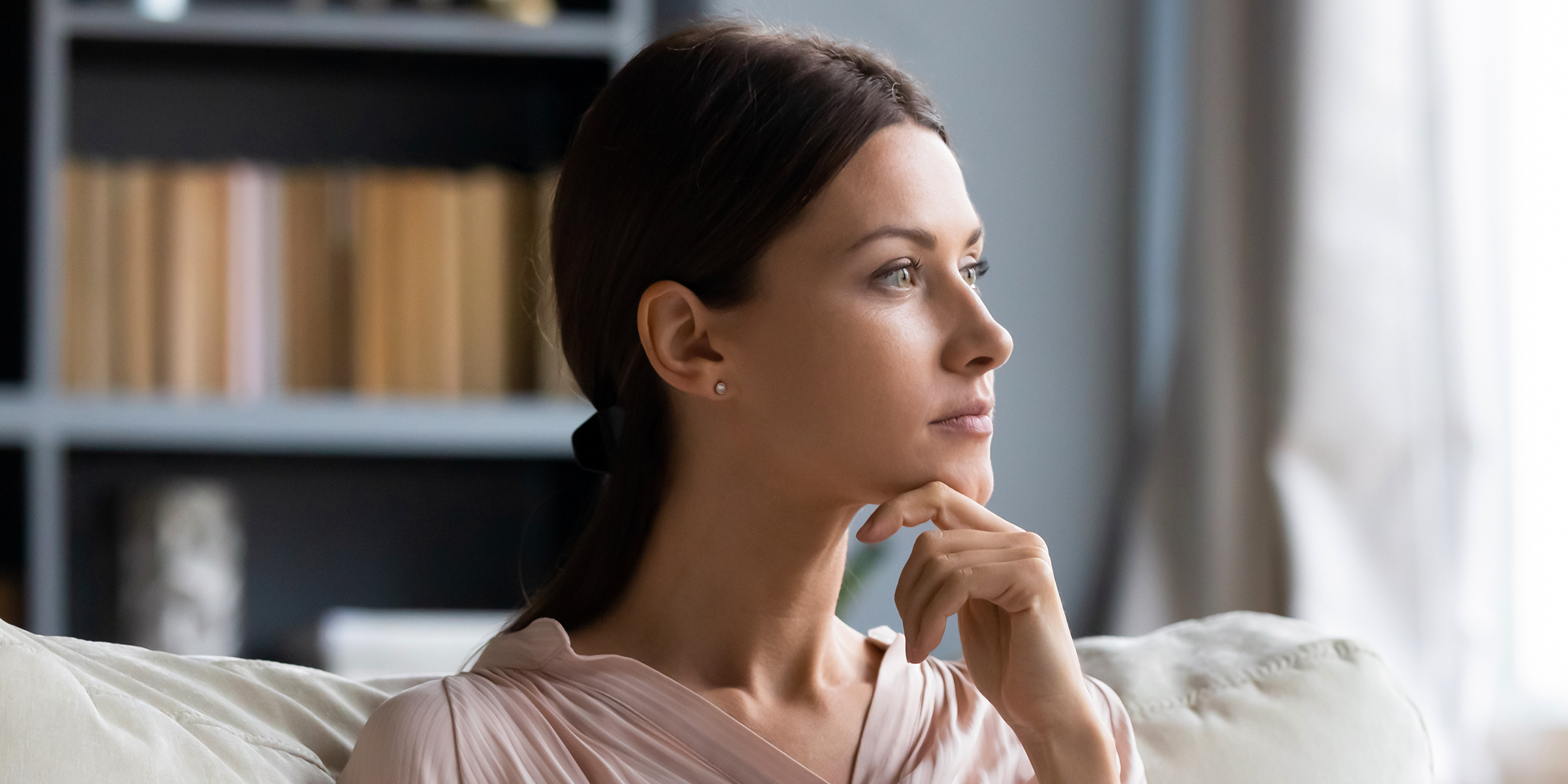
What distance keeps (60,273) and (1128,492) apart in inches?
68.1

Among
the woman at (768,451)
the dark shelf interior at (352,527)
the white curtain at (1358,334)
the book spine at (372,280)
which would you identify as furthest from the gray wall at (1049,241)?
the woman at (768,451)

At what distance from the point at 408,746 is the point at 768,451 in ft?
1.00

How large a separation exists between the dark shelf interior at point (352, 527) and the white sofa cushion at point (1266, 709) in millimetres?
1462

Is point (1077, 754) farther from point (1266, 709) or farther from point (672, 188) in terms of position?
point (672, 188)

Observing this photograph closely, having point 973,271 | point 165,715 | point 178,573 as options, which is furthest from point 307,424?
point 973,271

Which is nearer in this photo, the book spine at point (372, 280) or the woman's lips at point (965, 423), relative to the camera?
the woman's lips at point (965, 423)

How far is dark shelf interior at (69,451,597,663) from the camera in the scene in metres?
2.51

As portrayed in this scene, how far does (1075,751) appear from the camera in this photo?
38.6 inches

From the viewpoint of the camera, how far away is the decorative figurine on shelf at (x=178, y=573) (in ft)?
7.57

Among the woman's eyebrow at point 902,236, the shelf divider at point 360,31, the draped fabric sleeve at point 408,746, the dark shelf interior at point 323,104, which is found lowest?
the draped fabric sleeve at point 408,746

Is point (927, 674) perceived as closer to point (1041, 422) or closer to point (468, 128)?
point (1041, 422)

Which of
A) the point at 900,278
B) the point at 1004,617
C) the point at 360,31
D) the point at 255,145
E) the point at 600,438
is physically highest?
the point at 360,31

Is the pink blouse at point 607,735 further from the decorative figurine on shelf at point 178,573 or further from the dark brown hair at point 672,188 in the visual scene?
the decorative figurine on shelf at point 178,573

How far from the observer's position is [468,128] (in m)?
2.56
